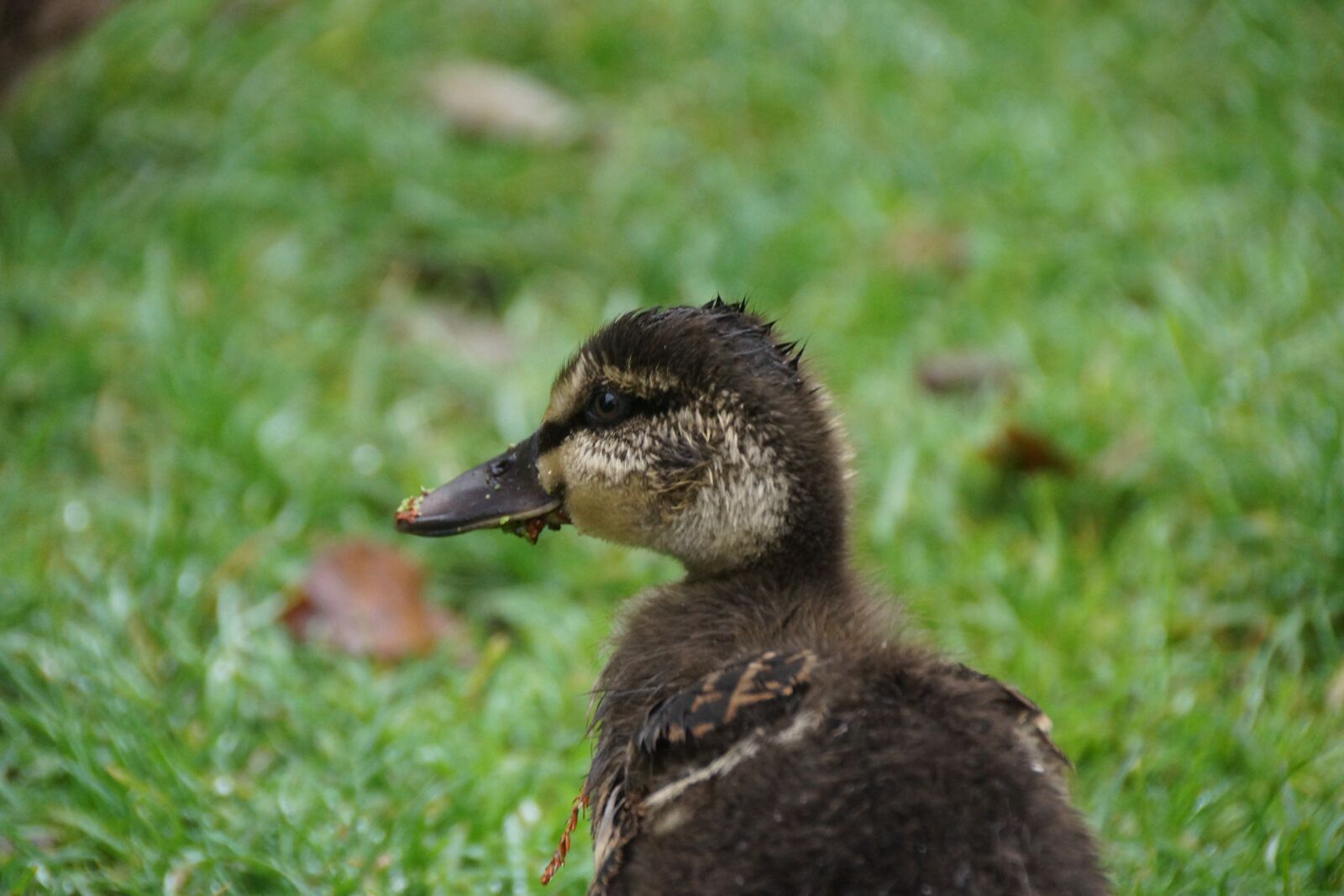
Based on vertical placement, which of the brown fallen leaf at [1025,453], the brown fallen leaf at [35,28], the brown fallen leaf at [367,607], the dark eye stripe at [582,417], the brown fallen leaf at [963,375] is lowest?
the brown fallen leaf at [367,607]

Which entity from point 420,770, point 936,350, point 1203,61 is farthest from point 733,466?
point 1203,61

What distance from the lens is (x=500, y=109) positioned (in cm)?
608

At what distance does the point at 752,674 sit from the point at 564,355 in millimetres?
2717

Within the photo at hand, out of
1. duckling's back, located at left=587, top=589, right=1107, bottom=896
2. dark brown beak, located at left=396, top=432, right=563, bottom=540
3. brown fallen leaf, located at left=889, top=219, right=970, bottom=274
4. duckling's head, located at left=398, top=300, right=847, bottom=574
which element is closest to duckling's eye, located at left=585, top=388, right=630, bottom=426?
duckling's head, located at left=398, top=300, right=847, bottom=574

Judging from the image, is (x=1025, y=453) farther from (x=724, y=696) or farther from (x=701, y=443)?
(x=724, y=696)

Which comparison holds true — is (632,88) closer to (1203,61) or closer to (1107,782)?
(1203,61)

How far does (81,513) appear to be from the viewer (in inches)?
157

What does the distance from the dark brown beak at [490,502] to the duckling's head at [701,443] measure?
0.07 m

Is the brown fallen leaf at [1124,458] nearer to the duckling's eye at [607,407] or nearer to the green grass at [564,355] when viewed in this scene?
the green grass at [564,355]

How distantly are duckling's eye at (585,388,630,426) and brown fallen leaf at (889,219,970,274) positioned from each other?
294 centimetres

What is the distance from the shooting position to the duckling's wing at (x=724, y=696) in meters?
2.20

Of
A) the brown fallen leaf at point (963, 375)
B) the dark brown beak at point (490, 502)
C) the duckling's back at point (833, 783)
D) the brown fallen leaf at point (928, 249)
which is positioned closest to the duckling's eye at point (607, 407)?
the dark brown beak at point (490, 502)

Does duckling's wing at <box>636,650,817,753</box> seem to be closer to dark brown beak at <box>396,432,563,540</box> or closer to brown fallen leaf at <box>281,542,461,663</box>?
dark brown beak at <box>396,432,563,540</box>

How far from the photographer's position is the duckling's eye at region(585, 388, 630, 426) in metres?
2.71
